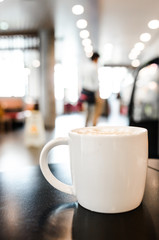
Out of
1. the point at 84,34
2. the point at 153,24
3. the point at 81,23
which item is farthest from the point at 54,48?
the point at 153,24

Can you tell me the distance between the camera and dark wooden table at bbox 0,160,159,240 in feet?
1.14

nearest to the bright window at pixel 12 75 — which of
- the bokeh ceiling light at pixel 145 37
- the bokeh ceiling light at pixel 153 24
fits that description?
the bokeh ceiling light at pixel 145 37

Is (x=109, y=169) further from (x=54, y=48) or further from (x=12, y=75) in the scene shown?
(x=12, y=75)

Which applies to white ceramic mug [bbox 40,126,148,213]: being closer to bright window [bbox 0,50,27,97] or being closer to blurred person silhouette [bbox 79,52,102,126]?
blurred person silhouette [bbox 79,52,102,126]

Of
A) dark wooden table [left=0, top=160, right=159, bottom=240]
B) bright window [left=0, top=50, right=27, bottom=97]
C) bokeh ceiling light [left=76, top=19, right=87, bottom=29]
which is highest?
bokeh ceiling light [left=76, top=19, right=87, bottom=29]

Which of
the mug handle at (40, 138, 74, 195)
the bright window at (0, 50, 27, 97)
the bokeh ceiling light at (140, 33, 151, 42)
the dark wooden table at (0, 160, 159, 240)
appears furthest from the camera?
the bright window at (0, 50, 27, 97)

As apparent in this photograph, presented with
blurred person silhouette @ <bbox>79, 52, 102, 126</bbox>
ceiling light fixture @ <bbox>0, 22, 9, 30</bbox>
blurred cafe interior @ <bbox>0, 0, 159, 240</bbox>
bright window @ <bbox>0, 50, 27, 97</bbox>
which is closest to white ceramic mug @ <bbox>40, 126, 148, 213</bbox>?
blurred cafe interior @ <bbox>0, 0, 159, 240</bbox>

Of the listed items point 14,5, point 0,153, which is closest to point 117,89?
point 14,5

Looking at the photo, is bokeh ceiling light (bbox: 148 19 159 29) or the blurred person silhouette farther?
bokeh ceiling light (bbox: 148 19 159 29)

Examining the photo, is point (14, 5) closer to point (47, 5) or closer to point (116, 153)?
point (47, 5)

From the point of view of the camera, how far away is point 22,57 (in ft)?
30.8

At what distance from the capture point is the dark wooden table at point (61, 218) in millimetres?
349

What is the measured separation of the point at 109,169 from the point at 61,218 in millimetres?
113

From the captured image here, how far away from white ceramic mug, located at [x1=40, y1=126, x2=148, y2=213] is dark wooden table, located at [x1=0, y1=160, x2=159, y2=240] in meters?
0.02
